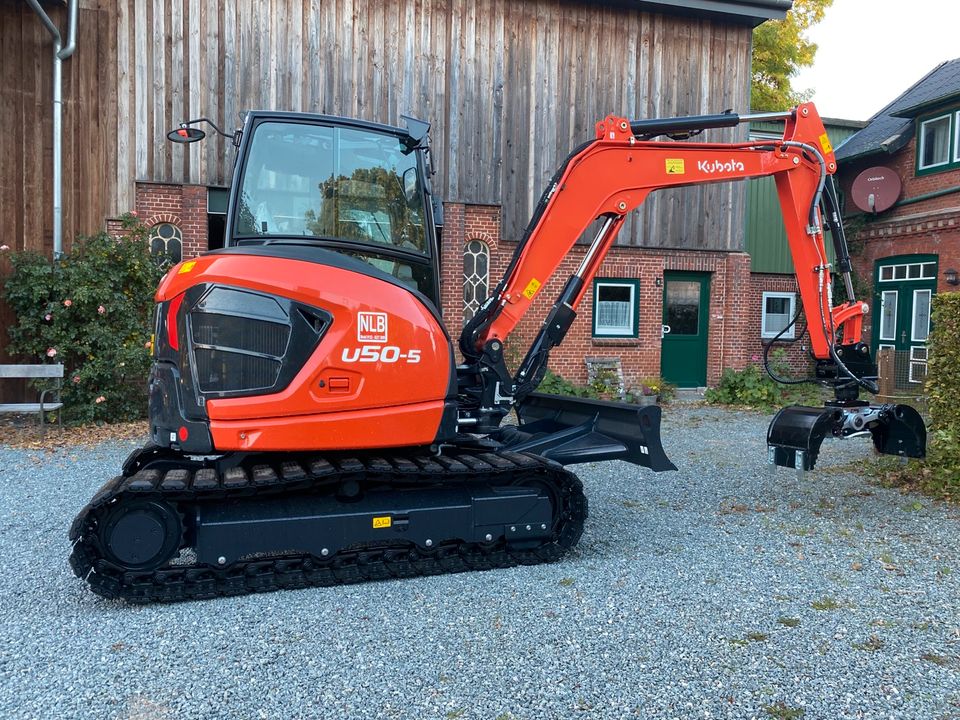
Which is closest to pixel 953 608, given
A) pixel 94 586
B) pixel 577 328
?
pixel 94 586

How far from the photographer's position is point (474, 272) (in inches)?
502

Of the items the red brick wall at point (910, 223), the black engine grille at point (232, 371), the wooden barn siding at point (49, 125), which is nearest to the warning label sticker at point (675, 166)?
the black engine grille at point (232, 371)

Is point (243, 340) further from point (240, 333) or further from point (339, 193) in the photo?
point (339, 193)

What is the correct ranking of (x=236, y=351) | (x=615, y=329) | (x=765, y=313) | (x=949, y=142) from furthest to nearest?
1. (x=765, y=313)
2. (x=949, y=142)
3. (x=615, y=329)
4. (x=236, y=351)

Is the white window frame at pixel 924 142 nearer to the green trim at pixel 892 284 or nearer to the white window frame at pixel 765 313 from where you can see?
the green trim at pixel 892 284

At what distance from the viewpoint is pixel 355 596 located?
4.29 m

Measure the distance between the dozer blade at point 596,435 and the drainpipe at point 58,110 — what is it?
27.1 ft

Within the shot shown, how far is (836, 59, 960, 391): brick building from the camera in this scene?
14219 millimetres

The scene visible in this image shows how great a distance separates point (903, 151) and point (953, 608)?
1370 cm

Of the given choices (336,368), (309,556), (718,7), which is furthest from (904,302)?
(309,556)

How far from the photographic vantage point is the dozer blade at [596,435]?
5.17 meters

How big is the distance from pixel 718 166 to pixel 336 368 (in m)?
3.25

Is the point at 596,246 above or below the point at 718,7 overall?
below

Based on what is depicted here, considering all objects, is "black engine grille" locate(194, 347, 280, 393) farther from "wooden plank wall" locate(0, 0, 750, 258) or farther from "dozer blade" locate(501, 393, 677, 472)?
"wooden plank wall" locate(0, 0, 750, 258)
